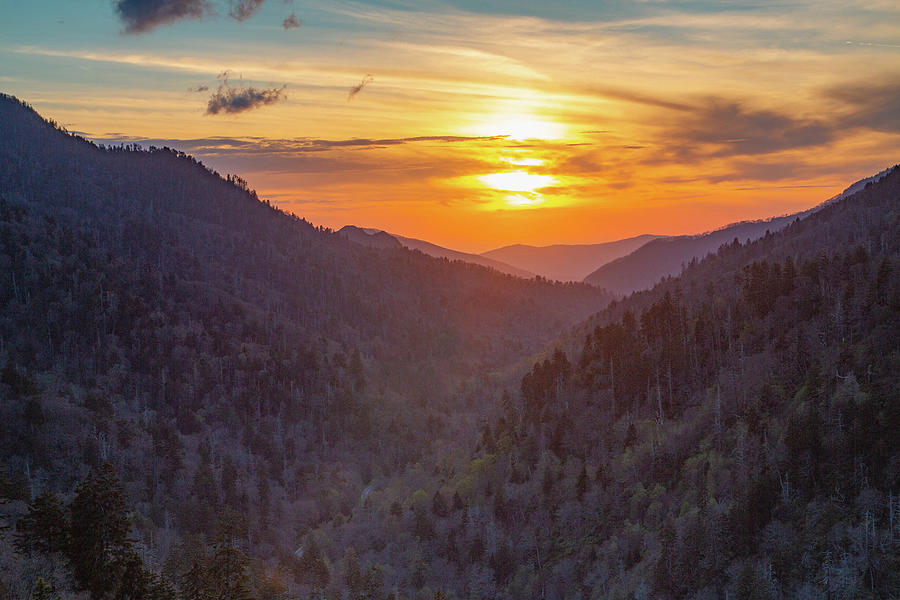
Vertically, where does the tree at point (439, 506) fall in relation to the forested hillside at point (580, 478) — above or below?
below

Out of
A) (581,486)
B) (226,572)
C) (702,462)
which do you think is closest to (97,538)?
(226,572)

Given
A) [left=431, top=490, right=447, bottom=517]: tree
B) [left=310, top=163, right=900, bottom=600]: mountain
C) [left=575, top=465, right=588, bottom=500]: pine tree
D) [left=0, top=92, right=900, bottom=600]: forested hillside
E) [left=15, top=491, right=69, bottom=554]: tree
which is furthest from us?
[left=431, top=490, right=447, bottom=517]: tree

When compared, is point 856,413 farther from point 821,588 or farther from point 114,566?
point 114,566

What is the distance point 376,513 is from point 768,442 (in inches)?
3834

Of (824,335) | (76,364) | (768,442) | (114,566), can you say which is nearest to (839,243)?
(824,335)

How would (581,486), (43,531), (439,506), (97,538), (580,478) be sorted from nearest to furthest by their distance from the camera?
(97,538) → (43,531) → (581,486) → (580,478) → (439,506)

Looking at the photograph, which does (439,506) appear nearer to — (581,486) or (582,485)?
(581,486)

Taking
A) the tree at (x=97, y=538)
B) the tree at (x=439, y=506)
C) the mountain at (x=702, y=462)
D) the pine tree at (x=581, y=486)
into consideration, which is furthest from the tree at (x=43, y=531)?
the tree at (x=439, y=506)

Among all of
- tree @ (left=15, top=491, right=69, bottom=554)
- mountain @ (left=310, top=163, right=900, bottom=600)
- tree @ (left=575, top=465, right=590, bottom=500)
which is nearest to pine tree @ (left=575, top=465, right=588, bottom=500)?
tree @ (left=575, top=465, right=590, bottom=500)

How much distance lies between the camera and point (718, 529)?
94875mm

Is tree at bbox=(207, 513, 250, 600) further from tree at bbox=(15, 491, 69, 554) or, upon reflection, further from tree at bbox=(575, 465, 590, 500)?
tree at bbox=(575, 465, 590, 500)

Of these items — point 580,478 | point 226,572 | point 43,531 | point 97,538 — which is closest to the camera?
point 97,538

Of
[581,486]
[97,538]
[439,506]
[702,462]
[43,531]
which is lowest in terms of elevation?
[439,506]

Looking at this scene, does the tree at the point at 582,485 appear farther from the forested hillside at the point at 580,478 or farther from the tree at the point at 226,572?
the tree at the point at 226,572
